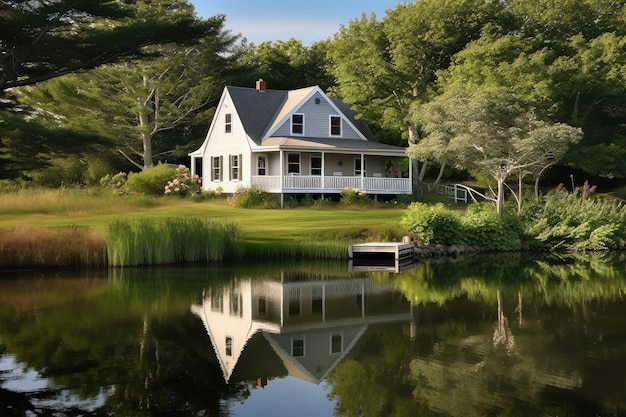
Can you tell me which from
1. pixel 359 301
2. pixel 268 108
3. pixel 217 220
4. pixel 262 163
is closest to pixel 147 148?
pixel 268 108

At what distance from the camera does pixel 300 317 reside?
12.2 metres

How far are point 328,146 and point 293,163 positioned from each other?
2664 mm

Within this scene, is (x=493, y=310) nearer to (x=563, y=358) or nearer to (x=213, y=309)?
(x=563, y=358)

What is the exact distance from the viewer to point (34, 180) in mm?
42781

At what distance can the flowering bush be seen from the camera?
36.1m

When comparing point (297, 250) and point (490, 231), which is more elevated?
point (490, 231)

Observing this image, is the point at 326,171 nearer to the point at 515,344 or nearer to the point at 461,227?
the point at 461,227

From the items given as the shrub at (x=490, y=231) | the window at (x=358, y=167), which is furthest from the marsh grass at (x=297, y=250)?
the window at (x=358, y=167)

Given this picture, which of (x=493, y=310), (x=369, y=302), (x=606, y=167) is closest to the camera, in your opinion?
(x=493, y=310)

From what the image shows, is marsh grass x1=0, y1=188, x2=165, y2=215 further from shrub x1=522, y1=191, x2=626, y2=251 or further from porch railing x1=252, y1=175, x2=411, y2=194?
shrub x1=522, y1=191, x2=626, y2=251

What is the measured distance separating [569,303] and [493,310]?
2029 mm

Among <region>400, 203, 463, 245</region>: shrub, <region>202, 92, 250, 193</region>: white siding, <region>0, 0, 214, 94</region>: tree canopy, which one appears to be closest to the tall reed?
<region>0, 0, 214, 94</region>: tree canopy

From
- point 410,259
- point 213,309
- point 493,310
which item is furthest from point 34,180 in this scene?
point 493,310

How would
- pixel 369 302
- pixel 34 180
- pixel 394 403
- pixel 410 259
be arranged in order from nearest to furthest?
pixel 394 403 → pixel 369 302 → pixel 410 259 → pixel 34 180
